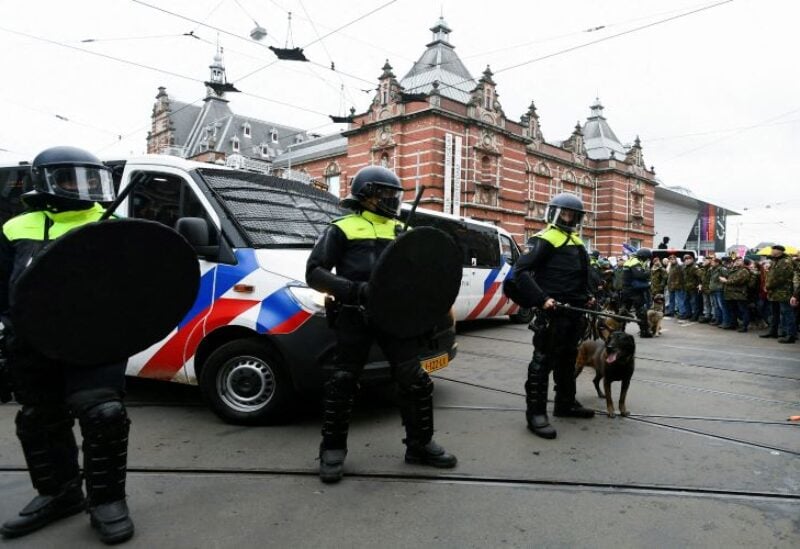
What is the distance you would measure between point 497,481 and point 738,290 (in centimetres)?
1112

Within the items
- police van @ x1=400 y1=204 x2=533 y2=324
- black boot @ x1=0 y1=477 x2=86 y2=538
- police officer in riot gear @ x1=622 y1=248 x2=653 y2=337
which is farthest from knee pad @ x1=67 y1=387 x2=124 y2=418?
police officer in riot gear @ x1=622 y1=248 x2=653 y2=337

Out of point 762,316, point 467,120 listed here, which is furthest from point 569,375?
point 467,120

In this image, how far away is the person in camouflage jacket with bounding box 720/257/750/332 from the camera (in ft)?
37.9

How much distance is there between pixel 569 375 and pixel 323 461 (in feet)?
7.81

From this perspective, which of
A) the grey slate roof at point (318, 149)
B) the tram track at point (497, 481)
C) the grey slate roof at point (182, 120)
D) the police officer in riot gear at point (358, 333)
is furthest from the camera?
the grey slate roof at point (182, 120)

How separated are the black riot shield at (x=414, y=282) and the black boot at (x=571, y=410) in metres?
1.96

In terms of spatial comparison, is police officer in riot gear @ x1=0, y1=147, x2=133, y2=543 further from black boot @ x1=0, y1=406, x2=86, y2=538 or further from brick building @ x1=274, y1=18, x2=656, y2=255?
brick building @ x1=274, y1=18, x2=656, y2=255

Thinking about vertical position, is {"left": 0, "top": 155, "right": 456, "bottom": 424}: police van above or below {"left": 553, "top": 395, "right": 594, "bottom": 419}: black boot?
above

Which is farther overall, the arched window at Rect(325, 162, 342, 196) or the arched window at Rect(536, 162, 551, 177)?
the arched window at Rect(325, 162, 342, 196)

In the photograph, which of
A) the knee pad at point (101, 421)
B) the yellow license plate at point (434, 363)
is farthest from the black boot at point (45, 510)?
the yellow license plate at point (434, 363)

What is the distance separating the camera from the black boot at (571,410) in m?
4.55

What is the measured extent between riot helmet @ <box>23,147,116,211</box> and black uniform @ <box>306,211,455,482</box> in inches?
47.1

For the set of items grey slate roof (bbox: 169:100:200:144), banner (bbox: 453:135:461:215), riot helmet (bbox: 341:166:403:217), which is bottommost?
riot helmet (bbox: 341:166:403:217)

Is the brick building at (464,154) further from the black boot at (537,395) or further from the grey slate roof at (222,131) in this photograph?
the black boot at (537,395)
